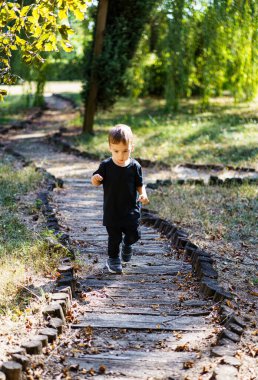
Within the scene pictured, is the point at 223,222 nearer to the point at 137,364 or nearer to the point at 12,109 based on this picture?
the point at 137,364

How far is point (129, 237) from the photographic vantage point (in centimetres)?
541

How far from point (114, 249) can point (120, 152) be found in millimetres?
943

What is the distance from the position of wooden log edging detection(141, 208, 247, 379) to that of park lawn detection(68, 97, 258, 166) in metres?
4.80

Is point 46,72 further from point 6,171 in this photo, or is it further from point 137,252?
point 137,252

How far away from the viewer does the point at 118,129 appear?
5012 millimetres

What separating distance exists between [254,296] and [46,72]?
15.1 meters

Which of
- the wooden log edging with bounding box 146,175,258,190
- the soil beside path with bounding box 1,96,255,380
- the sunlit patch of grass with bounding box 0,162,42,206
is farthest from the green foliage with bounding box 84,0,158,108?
the soil beside path with bounding box 1,96,255,380

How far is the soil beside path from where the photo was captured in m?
3.67

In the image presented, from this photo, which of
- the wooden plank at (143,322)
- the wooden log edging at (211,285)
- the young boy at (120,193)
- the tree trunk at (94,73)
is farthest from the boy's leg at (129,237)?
the tree trunk at (94,73)

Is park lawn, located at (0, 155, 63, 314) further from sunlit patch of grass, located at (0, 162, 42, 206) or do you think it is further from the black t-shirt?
the black t-shirt

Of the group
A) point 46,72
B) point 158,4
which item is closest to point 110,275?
point 158,4

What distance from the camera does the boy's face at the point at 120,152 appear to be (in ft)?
16.7

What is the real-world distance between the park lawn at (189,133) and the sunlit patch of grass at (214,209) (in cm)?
258

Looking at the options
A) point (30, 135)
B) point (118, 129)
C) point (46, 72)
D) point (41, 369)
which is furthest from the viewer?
point (46, 72)
